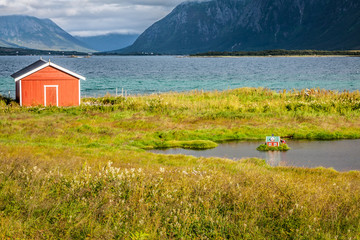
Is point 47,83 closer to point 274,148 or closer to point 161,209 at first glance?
point 274,148

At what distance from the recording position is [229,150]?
26.4 m

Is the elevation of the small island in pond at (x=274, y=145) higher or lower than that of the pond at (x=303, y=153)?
higher

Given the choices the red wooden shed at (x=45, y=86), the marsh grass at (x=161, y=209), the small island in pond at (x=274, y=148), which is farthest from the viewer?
the red wooden shed at (x=45, y=86)

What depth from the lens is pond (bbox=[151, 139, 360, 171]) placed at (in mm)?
22656

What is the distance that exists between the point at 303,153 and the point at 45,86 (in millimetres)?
26571

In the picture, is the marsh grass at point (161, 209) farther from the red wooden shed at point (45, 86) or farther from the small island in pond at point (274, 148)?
the red wooden shed at point (45, 86)

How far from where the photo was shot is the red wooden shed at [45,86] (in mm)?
40906

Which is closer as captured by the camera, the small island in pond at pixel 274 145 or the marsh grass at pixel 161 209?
the marsh grass at pixel 161 209

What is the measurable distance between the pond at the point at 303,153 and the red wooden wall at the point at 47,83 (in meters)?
19.0

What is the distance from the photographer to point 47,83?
41469 mm

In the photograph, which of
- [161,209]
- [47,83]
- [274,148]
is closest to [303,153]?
[274,148]

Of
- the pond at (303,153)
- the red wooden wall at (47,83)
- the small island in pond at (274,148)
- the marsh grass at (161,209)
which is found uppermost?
the red wooden wall at (47,83)

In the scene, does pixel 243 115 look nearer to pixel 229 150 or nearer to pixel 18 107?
pixel 229 150

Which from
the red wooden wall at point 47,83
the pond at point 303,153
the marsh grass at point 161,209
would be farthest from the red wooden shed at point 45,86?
the marsh grass at point 161,209
